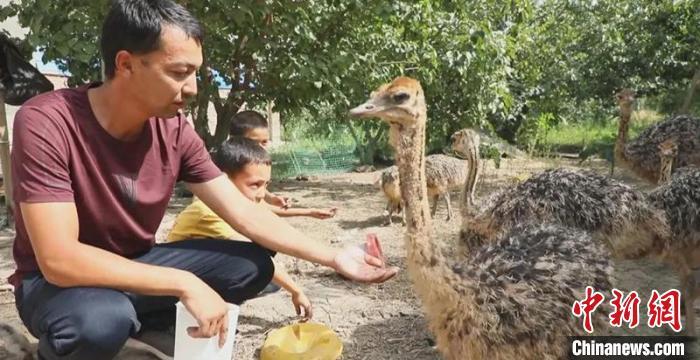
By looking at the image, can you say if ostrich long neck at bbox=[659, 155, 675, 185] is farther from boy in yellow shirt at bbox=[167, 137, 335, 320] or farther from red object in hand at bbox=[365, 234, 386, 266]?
red object in hand at bbox=[365, 234, 386, 266]

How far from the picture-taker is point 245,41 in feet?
23.3

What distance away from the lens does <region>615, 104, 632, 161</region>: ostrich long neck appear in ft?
20.8

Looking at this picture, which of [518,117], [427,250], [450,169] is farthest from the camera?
[518,117]

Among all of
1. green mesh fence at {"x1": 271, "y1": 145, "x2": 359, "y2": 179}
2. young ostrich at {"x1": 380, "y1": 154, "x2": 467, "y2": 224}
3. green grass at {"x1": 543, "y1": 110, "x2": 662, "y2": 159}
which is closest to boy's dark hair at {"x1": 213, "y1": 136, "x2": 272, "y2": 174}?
young ostrich at {"x1": 380, "y1": 154, "x2": 467, "y2": 224}

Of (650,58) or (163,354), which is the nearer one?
(163,354)

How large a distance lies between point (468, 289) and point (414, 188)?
1.48 ft

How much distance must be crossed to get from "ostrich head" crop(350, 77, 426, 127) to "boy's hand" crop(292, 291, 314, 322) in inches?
48.2

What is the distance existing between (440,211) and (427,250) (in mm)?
4730

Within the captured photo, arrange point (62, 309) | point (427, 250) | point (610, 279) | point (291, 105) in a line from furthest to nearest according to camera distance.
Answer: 1. point (291, 105)
2. point (610, 279)
3. point (427, 250)
4. point (62, 309)

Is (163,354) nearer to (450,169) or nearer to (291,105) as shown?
(450,169)

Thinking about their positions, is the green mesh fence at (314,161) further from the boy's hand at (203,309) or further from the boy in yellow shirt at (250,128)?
the boy's hand at (203,309)

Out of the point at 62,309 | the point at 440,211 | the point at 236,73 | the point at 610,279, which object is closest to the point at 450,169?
the point at 440,211

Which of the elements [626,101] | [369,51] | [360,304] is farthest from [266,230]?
[369,51]

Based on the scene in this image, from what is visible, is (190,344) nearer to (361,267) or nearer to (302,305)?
(361,267)
